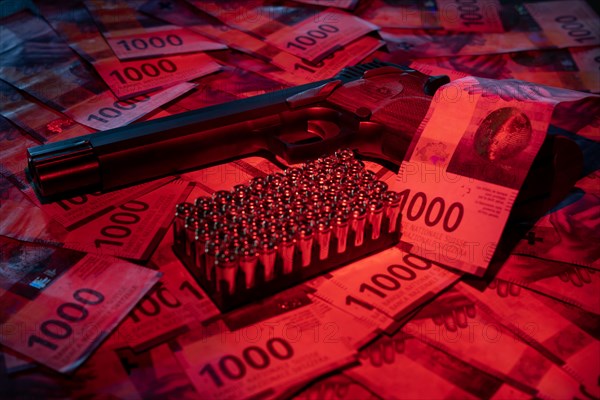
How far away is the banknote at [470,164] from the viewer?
3.06 feet

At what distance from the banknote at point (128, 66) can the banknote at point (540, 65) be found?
0.53 metres

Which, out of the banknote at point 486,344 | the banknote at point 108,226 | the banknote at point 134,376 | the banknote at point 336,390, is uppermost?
the banknote at point 108,226

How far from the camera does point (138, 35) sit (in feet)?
5.12

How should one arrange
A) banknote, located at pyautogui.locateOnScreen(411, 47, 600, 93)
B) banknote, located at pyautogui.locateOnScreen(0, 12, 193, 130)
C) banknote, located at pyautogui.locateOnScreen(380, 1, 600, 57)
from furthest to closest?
banknote, located at pyautogui.locateOnScreen(380, 1, 600, 57)
banknote, located at pyautogui.locateOnScreen(411, 47, 600, 93)
banknote, located at pyautogui.locateOnScreen(0, 12, 193, 130)

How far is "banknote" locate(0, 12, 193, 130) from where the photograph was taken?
4.21ft

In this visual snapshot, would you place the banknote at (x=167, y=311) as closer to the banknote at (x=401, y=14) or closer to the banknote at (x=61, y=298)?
the banknote at (x=61, y=298)

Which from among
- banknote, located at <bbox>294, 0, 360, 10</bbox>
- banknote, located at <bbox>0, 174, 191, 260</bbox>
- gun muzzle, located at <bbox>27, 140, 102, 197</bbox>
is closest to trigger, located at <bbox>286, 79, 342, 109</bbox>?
banknote, located at <bbox>0, 174, 191, 260</bbox>

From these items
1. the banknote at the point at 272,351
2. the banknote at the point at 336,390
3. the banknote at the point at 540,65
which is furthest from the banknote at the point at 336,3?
the banknote at the point at 336,390

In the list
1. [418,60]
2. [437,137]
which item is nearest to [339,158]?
[437,137]

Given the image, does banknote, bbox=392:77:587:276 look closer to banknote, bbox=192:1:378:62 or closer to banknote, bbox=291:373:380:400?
banknote, bbox=291:373:380:400

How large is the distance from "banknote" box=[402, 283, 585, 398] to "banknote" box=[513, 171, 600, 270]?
6.6 inches

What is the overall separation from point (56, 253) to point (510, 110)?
729mm

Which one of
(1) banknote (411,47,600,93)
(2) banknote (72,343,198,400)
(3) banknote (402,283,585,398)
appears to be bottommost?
(3) banknote (402,283,585,398)

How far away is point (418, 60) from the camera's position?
156cm
